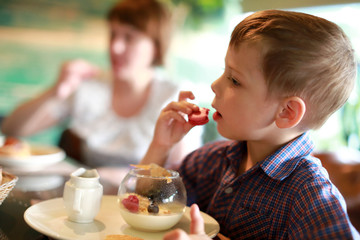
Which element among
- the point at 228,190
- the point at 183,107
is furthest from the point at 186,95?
the point at 228,190

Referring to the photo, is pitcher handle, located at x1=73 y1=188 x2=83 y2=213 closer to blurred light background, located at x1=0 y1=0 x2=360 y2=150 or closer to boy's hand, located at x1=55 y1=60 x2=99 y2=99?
boy's hand, located at x1=55 y1=60 x2=99 y2=99

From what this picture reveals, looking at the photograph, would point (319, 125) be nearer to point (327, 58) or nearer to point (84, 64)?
point (327, 58)

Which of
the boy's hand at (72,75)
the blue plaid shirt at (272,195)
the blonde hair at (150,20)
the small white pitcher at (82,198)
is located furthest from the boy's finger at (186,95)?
the boy's hand at (72,75)

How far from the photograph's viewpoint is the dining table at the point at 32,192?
878mm

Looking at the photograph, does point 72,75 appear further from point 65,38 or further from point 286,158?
point 286,158

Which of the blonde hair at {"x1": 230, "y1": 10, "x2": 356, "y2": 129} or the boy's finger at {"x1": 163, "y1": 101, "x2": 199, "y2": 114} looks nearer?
the blonde hair at {"x1": 230, "y1": 10, "x2": 356, "y2": 129}

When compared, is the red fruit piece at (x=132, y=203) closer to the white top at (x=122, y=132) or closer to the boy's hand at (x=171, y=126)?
the boy's hand at (x=171, y=126)

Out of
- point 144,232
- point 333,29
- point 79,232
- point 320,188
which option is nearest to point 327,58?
point 333,29

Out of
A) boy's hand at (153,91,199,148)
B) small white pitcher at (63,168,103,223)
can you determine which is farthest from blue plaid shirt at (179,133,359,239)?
small white pitcher at (63,168,103,223)

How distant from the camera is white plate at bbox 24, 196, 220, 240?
83cm

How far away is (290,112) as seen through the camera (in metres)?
1.01

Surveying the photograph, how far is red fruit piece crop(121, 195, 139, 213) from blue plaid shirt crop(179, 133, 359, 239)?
31cm

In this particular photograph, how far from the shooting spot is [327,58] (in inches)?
37.9

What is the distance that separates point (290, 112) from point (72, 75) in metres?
2.84
